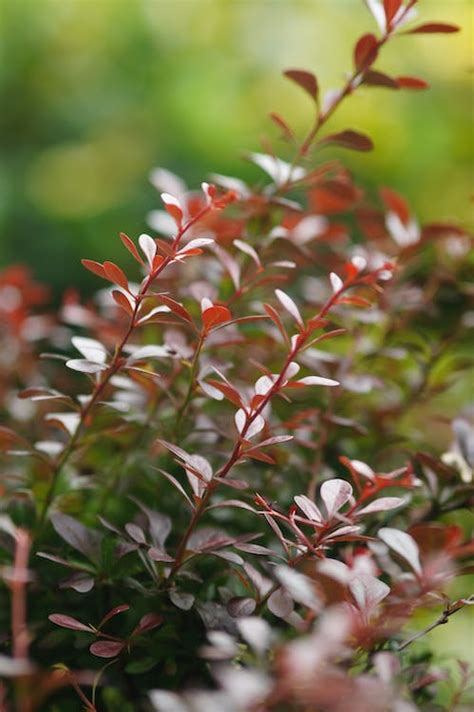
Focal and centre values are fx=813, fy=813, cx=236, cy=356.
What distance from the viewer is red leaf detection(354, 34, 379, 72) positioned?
81 centimetres

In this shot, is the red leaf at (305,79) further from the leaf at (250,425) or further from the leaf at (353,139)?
the leaf at (250,425)

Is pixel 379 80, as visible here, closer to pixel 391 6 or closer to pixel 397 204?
pixel 391 6

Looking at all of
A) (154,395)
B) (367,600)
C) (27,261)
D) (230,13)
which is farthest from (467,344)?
(230,13)

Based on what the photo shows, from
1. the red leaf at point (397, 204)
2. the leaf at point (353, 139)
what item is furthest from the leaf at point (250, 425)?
the red leaf at point (397, 204)

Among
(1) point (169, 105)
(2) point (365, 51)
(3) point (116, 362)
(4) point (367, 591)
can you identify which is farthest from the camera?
(1) point (169, 105)

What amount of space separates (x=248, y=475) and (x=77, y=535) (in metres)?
0.20

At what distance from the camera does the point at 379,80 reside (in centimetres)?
82

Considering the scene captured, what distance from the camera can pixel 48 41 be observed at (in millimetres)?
3490

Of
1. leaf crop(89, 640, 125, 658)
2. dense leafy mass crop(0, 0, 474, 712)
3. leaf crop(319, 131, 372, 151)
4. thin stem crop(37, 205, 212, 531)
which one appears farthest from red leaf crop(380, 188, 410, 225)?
leaf crop(89, 640, 125, 658)

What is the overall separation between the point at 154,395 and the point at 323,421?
181mm

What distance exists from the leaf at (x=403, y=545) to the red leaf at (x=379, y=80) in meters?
0.46

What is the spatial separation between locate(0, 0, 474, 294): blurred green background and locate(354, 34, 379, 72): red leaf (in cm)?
156

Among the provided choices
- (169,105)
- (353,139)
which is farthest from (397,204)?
(169,105)

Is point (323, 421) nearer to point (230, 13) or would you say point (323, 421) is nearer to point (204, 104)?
point (204, 104)
